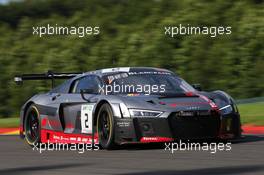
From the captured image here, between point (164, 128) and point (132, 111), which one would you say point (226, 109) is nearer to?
point (164, 128)

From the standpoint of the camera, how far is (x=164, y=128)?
942 cm

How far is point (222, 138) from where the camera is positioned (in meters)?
9.70

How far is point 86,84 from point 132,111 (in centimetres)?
158

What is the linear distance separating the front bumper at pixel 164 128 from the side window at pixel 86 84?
1168 millimetres

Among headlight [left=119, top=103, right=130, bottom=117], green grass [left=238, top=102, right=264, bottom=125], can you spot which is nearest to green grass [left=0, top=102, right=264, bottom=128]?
green grass [left=238, top=102, right=264, bottom=125]

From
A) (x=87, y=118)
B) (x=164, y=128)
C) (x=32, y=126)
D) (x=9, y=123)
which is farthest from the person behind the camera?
(x=9, y=123)

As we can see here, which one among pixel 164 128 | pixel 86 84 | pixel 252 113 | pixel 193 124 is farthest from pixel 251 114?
pixel 164 128

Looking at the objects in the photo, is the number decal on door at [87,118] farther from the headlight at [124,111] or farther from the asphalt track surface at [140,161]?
the headlight at [124,111]

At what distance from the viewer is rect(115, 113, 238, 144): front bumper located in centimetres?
941

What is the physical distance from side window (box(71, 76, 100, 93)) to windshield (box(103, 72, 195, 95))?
180 mm

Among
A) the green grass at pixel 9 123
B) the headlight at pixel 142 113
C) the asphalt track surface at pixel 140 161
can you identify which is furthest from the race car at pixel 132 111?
the green grass at pixel 9 123

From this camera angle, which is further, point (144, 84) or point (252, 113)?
point (252, 113)

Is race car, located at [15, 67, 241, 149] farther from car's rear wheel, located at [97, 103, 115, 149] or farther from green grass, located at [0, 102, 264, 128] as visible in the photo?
green grass, located at [0, 102, 264, 128]

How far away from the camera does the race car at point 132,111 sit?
31.0ft
